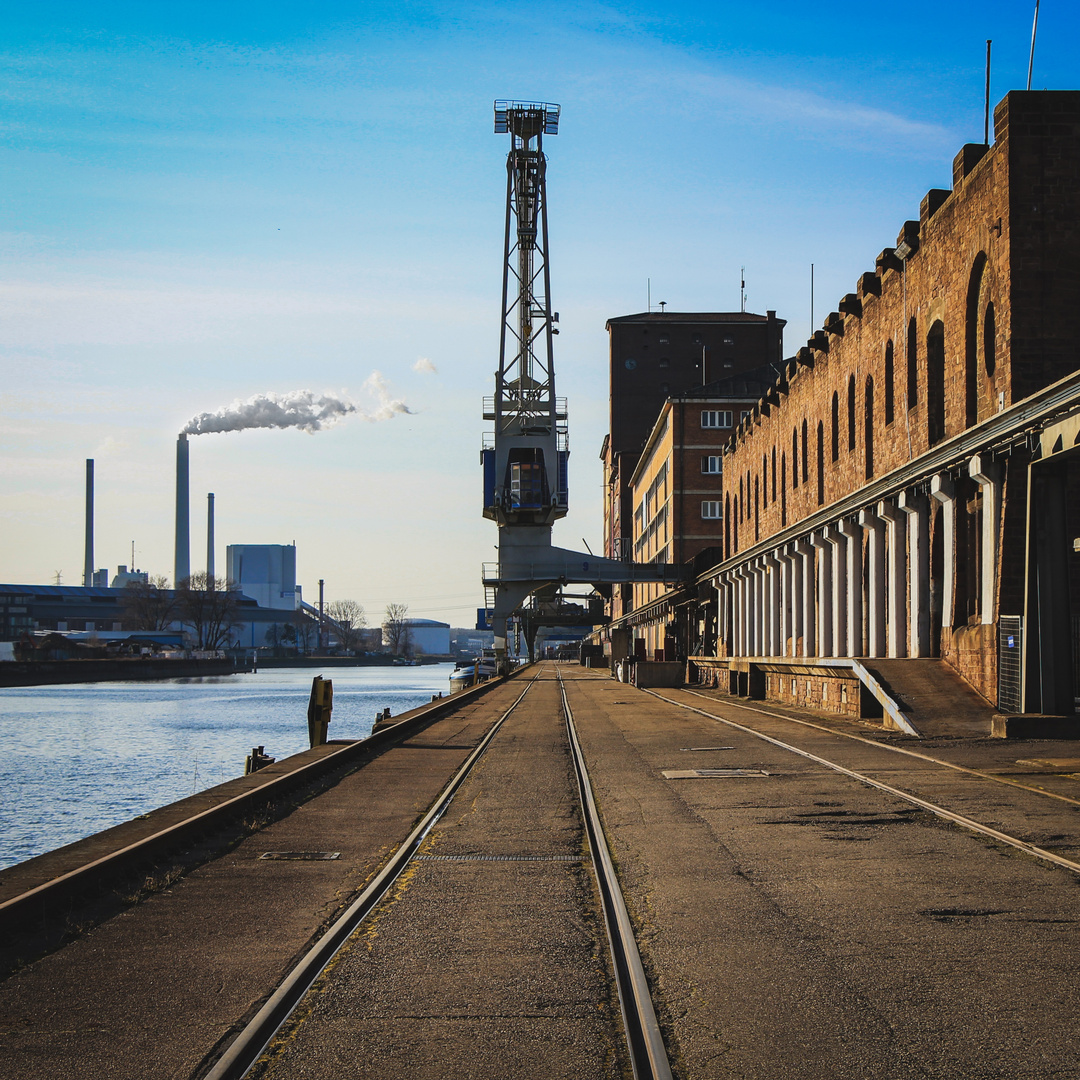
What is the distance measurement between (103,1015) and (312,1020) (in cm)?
111

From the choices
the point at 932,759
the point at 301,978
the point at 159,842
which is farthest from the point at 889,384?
the point at 301,978

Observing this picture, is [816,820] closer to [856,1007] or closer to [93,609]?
[856,1007]

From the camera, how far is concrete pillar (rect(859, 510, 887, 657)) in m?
32.2

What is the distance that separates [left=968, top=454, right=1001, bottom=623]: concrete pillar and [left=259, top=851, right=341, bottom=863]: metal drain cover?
16805 millimetres

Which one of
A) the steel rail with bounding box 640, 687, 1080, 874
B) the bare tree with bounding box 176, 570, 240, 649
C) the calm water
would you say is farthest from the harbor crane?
the bare tree with bounding box 176, 570, 240, 649

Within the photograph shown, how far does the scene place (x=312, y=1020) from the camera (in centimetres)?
600

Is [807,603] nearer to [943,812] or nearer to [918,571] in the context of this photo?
[918,571]

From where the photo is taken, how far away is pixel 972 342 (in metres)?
27.5

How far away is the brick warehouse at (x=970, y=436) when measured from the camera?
20.8 m

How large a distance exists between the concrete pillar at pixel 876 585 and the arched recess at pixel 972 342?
17.9ft

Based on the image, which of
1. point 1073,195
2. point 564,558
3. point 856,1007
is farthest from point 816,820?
point 564,558

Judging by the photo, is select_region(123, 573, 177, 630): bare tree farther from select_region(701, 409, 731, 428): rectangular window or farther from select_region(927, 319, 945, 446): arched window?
select_region(927, 319, 945, 446): arched window

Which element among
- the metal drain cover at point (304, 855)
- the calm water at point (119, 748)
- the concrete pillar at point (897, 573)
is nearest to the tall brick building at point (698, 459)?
the calm water at point (119, 748)

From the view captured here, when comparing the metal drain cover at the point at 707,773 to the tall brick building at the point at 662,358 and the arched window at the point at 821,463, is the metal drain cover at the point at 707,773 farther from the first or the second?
the tall brick building at the point at 662,358
